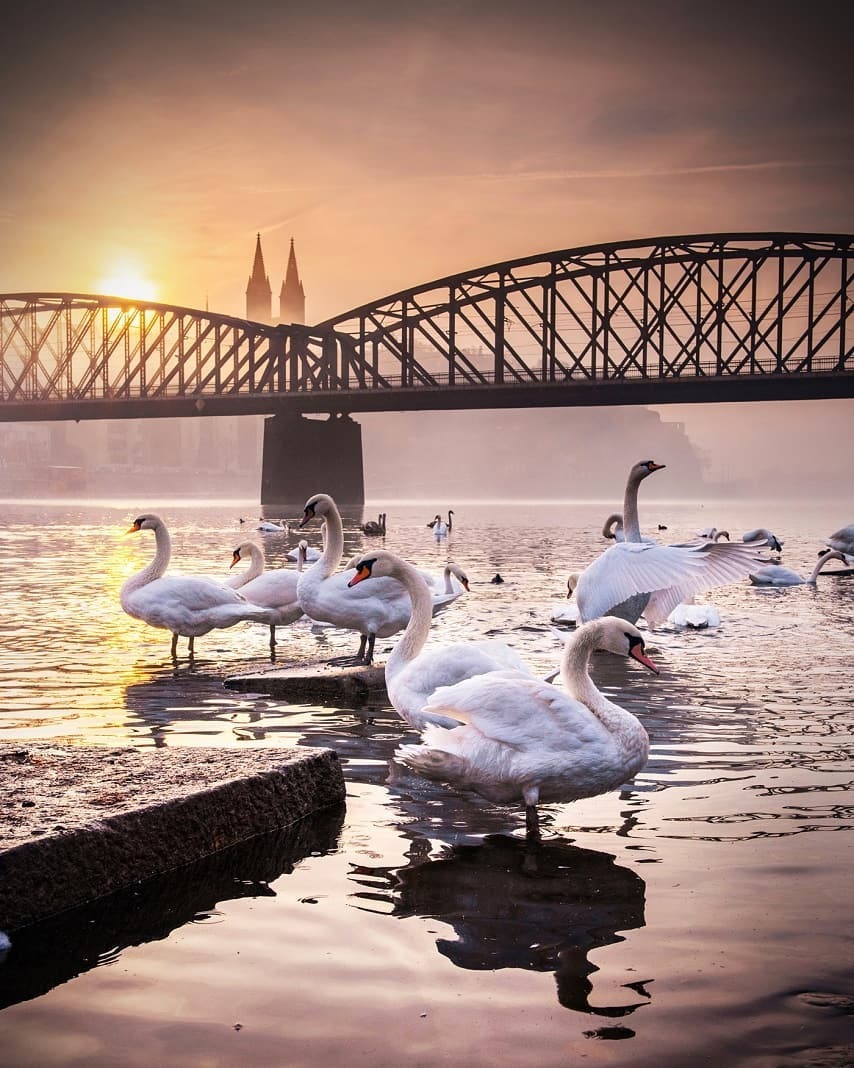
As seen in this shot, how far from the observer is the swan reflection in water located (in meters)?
4.10

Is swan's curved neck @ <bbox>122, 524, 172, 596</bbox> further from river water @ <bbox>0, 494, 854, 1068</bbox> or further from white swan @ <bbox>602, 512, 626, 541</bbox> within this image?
white swan @ <bbox>602, 512, 626, 541</bbox>

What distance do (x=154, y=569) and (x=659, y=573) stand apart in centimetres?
473

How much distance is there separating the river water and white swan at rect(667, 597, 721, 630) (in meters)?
5.19

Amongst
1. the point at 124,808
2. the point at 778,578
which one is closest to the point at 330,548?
the point at 124,808

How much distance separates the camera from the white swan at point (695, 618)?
13867 millimetres

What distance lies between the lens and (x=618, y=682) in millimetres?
9883

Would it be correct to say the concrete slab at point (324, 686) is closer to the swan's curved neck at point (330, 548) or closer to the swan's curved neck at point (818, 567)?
the swan's curved neck at point (330, 548)

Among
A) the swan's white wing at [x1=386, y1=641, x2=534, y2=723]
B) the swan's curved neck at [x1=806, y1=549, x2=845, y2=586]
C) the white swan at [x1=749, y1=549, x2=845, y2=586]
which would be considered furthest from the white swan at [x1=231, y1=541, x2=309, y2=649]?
the swan's curved neck at [x1=806, y1=549, x2=845, y2=586]

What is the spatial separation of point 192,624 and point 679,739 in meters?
4.95

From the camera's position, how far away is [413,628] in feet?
23.8

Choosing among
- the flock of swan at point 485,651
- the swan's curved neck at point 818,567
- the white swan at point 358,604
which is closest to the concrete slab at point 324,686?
the flock of swan at point 485,651

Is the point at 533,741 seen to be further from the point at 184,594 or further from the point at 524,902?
the point at 184,594

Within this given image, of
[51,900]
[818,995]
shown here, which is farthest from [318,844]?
[818,995]

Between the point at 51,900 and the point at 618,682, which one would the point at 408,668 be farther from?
the point at 618,682
